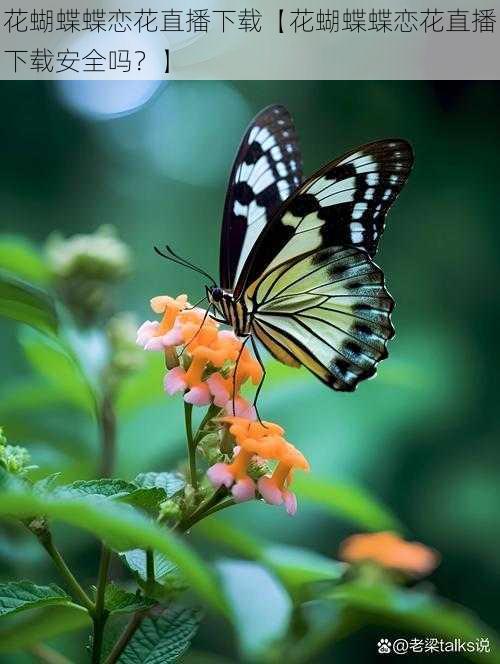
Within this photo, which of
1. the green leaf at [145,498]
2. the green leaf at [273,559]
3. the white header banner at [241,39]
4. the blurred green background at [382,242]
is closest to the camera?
the green leaf at [145,498]

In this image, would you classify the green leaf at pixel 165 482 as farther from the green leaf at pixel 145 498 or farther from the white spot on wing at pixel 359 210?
the white spot on wing at pixel 359 210

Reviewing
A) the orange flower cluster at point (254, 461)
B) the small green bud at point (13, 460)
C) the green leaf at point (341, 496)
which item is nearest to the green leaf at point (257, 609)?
the green leaf at point (341, 496)

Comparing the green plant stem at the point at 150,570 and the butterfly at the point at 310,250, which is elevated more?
the butterfly at the point at 310,250

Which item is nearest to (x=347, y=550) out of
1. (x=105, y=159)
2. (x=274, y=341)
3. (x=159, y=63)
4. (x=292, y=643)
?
(x=292, y=643)

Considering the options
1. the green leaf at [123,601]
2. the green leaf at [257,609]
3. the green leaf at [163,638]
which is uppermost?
the green leaf at [123,601]

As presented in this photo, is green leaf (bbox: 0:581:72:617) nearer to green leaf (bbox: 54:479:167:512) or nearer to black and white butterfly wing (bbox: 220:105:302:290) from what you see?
green leaf (bbox: 54:479:167:512)

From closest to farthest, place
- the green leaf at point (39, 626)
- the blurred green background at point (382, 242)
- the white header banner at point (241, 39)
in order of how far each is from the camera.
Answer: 1. the green leaf at point (39, 626)
2. the white header banner at point (241, 39)
3. the blurred green background at point (382, 242)

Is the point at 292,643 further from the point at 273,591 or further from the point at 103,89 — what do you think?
the point at 103,89
